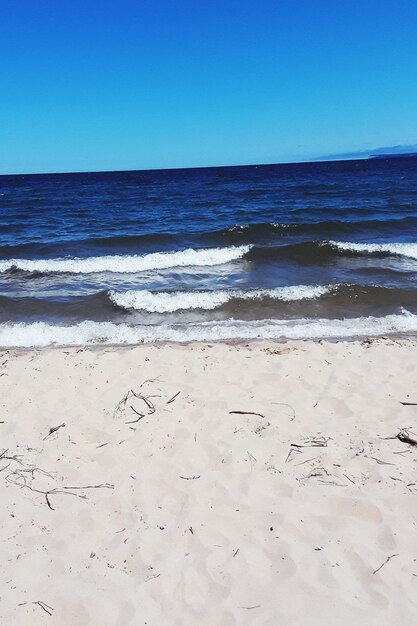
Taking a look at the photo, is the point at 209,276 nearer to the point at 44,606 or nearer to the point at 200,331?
the point at 200,331

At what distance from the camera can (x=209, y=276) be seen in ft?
34.2

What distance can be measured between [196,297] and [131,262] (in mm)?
3695

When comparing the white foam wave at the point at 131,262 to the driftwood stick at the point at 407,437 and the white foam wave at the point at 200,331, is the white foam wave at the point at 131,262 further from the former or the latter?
the driftwood stick at the point at 407,437

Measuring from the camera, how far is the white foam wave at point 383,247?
1190cm

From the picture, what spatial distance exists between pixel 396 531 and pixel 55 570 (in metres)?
2.19

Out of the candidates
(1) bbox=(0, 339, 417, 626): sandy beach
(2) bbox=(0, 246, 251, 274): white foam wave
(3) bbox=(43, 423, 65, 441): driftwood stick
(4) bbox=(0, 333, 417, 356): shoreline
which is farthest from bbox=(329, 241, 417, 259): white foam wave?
(3) bbox=(43, 423, 65, 441): driftwood stick

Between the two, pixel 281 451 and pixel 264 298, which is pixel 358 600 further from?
pixel 264 298

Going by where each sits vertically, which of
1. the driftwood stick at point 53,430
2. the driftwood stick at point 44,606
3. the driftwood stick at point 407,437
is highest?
the driftwood stick at point 53,430

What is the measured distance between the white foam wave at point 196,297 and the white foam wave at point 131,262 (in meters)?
2.50

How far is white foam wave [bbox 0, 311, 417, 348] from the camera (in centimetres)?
673

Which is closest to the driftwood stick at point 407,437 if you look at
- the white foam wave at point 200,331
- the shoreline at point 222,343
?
the shoreline at point 222,343

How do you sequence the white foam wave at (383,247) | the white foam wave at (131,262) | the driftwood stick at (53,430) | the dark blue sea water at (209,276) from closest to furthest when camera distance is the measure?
the driftwood stick at (53,430)
the dark blue sea water at (209,276)
the white foam wave at (131,262)
the white foam wave at (383,247)

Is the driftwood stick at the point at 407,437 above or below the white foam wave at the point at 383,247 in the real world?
below

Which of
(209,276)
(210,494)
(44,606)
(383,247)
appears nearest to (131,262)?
(209,276)
